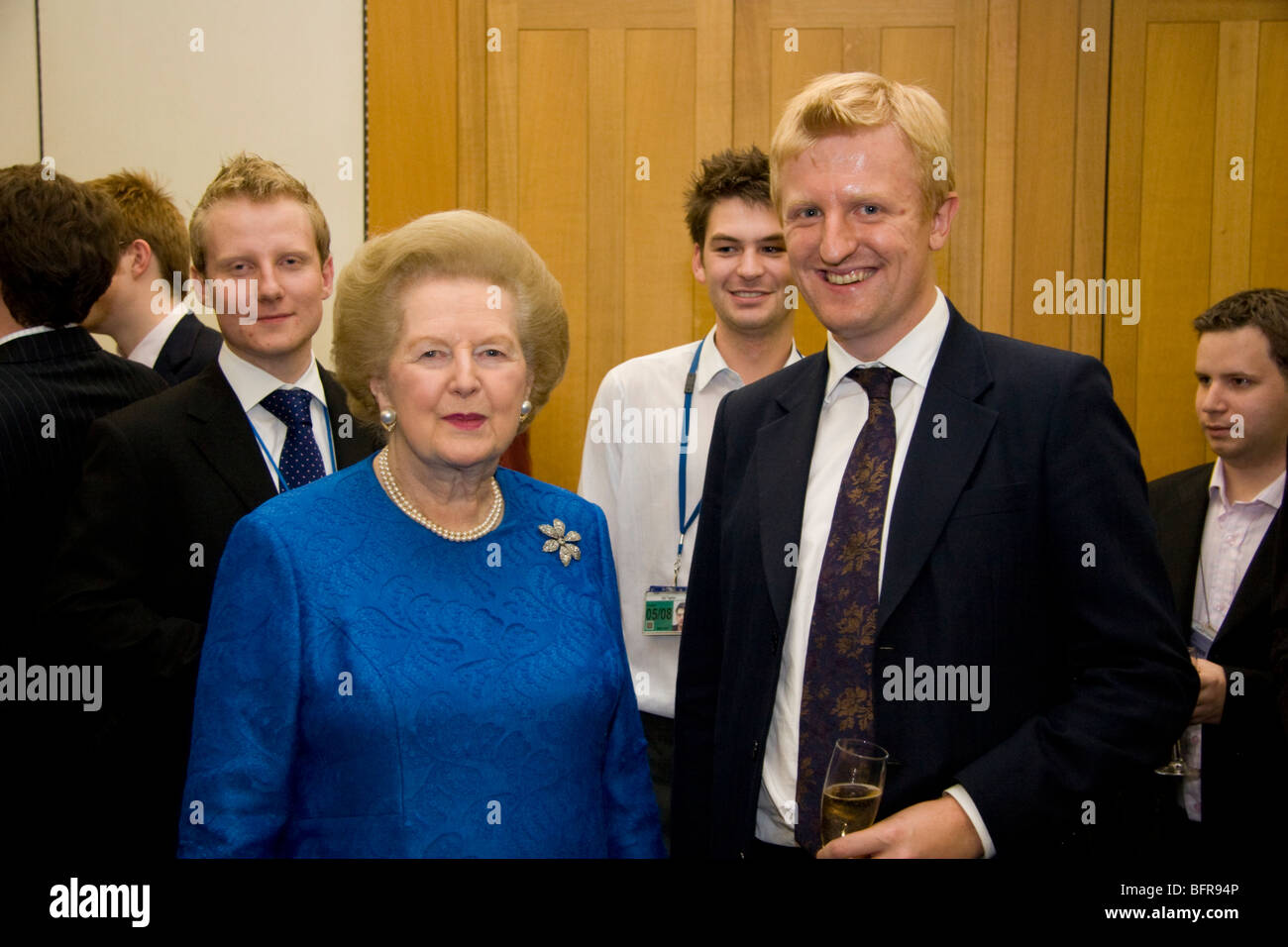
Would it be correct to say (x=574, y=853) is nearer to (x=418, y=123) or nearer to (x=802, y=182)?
(x=802, y=182)

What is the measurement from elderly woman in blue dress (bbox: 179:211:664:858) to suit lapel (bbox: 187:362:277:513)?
43 cm

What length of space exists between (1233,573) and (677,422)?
54.8 inches

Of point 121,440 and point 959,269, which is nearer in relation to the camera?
point 121,440

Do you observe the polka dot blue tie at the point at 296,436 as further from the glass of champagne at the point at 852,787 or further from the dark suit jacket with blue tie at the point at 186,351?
the glass of champagne at the point at 852,787

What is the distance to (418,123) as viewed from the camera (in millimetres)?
3959

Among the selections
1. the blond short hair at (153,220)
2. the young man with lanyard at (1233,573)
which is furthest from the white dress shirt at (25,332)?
the young man with lanyard at (1233,573)

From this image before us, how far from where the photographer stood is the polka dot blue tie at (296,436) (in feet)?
7.18

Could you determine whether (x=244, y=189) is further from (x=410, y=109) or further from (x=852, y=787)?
(x=410, y=109)

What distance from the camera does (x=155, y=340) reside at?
3.01 metres

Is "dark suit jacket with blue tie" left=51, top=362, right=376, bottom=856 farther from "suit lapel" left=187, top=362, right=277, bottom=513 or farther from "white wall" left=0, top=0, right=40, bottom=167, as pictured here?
"white wall" left=0, top=0, right=40, bottom=167

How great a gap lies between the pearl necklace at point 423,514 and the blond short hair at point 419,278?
14cm

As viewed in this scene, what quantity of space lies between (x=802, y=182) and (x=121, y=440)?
1316 mm

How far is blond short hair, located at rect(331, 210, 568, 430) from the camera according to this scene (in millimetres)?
1634

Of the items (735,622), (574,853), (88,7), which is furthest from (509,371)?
(88,7)
